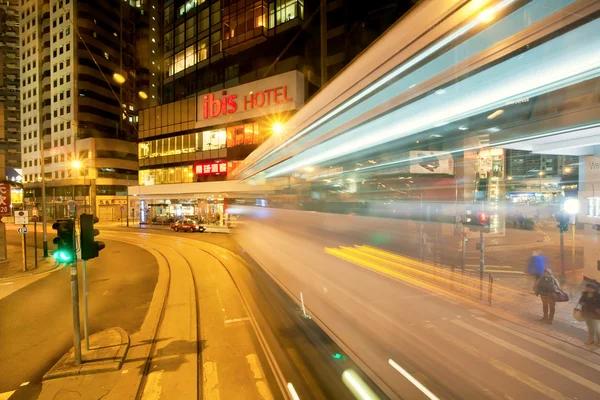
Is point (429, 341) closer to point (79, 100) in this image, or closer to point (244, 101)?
point (244, 101)

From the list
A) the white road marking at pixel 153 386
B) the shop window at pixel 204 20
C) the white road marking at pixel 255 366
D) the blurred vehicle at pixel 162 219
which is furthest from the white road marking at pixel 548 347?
the shop window at pixel 204 20

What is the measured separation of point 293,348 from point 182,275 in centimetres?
693

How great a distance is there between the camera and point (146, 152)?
3947 cm

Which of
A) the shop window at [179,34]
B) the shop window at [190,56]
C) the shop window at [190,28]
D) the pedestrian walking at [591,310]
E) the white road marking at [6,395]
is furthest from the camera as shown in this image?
the shop window at [179,34]

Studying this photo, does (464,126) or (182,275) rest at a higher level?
(464,126)

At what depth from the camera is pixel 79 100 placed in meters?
50.8

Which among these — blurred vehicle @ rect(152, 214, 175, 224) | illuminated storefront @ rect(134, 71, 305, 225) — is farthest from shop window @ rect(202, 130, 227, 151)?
blurred vehicle @ rect(152, 214, 175, 224)

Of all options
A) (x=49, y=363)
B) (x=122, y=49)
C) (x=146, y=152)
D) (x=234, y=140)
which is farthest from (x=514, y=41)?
(x=122, y=49)

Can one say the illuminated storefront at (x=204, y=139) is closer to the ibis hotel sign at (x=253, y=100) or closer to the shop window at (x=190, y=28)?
the ibis hotel sign at (x=253, y=100)

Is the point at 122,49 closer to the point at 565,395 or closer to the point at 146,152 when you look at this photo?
the point at 146,152

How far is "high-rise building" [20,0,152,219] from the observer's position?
4978 cm

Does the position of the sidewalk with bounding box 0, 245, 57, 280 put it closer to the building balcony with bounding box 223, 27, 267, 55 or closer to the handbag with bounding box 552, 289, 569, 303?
the handbag with bounding box 552, 289, 569, 303

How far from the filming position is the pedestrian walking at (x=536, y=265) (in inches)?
154

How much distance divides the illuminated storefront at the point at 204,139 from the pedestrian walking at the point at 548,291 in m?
22.7
